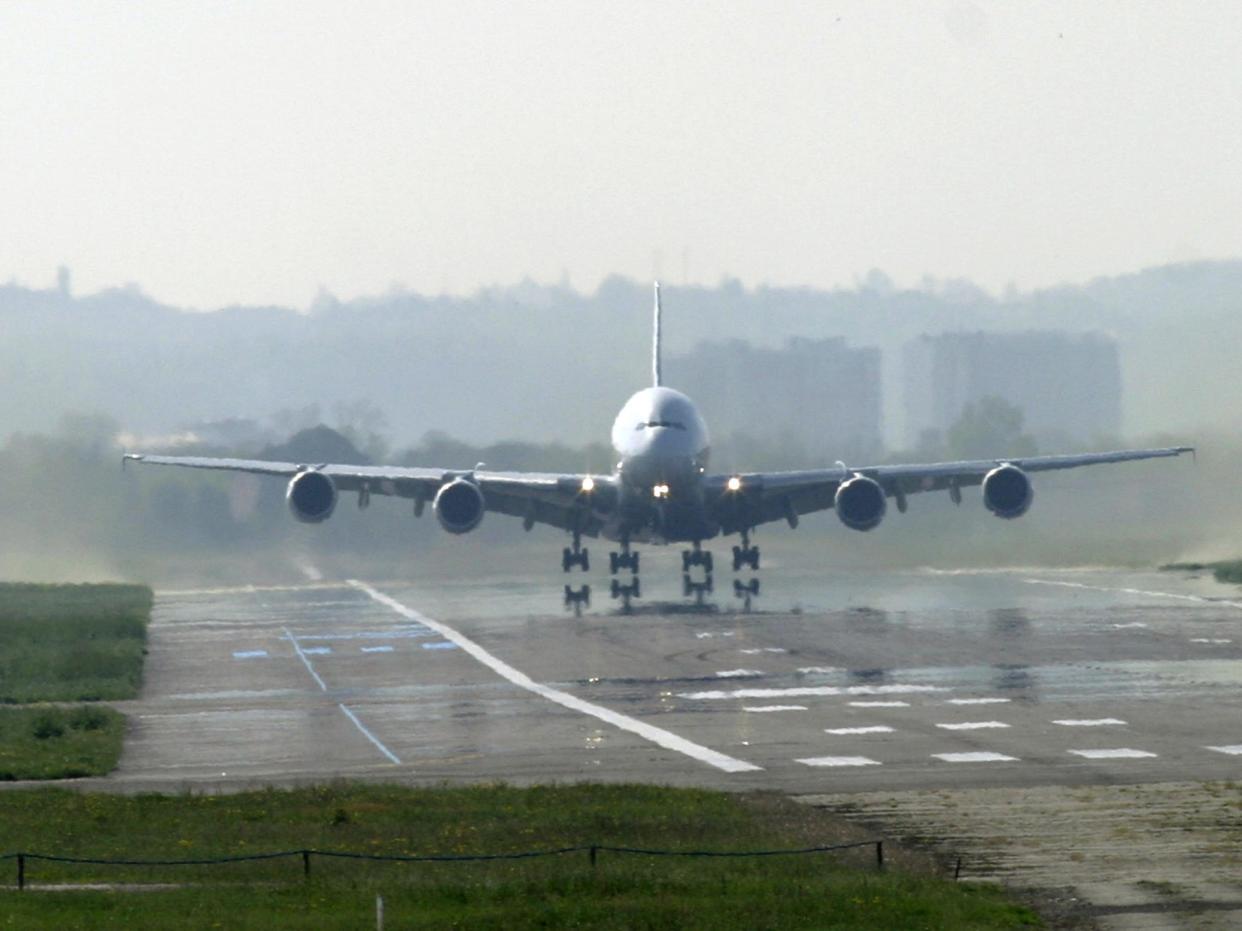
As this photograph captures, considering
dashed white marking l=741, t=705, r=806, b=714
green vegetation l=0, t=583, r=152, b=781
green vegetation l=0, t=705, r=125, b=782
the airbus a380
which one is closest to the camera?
green vegetation l=0, t=705, r=125, b=782

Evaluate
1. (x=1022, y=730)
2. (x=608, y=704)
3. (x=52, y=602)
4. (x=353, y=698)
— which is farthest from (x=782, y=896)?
(x=52, y=602)

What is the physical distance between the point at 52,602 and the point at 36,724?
3562cm

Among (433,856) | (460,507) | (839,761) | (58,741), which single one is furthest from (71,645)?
(433,856)

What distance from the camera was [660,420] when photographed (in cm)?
6481

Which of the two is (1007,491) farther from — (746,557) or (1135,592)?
(746,557)

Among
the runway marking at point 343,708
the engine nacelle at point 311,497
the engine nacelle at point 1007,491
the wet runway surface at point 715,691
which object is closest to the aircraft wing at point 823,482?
the engine nacelle at point 1007,491

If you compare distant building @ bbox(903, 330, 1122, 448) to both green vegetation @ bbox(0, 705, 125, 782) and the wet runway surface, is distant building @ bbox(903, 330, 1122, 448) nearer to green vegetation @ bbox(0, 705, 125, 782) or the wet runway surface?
the wet runway surface

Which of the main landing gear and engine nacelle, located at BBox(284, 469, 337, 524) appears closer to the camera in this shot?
engine nacelle, located at BBox(284, 469, 337, 524)

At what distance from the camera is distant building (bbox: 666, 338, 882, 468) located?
80.9 meters

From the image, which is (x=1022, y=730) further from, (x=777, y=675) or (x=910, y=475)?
(x=910, y=475)

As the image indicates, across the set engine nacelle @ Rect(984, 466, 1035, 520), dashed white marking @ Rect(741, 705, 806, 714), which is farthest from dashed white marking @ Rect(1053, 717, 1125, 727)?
engine nacelle @ Rect(984, 466, 1035, 520)

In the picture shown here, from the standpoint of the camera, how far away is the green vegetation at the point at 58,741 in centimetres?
3134

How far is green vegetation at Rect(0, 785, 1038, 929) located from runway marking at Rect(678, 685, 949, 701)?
12.1 meters

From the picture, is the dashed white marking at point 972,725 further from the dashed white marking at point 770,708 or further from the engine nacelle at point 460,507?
the engine nacelle at point 460,507
